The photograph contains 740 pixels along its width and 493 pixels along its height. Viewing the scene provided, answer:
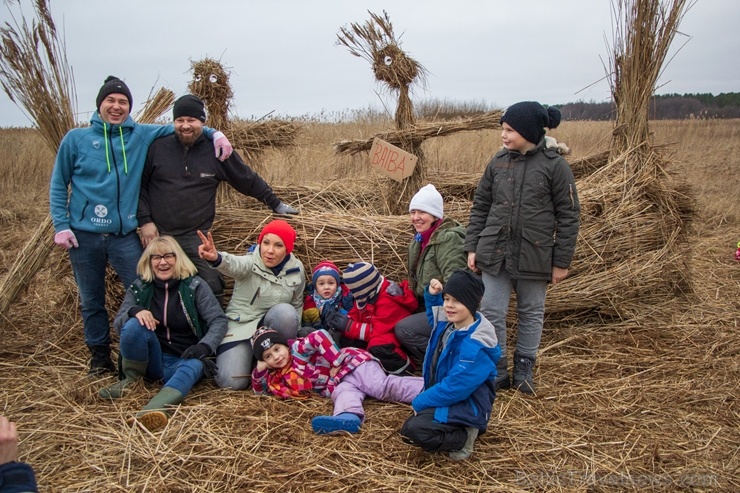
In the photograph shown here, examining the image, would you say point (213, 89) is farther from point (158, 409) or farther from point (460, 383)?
point (460, 383)

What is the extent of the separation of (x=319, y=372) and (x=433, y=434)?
37.9 inches

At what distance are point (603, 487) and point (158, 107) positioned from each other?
3.90m

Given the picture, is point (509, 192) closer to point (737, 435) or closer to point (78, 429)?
point (737, 435)

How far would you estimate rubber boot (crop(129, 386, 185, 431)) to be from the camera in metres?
2.90

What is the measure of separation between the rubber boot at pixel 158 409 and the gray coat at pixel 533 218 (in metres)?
1.83

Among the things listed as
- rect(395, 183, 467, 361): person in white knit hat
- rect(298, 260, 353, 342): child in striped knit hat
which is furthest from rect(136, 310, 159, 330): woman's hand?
rect(395, 183, 467, 361): person in white knit hat

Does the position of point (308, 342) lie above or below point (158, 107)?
below

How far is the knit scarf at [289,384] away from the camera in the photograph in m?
3.29

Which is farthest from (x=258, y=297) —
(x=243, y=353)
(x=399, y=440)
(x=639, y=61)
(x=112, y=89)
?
(x=639, y=61)

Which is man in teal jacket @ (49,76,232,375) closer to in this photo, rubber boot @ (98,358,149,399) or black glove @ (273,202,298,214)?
rubber boot @ (98,358,149,399)

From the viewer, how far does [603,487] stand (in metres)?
2.43

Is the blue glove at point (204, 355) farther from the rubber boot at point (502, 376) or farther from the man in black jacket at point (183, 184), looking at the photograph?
the rubber boot at point (502, 376)

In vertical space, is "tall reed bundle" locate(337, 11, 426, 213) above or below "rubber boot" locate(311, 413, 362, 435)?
above

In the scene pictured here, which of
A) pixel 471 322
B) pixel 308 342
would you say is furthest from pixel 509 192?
pixel 308 342
